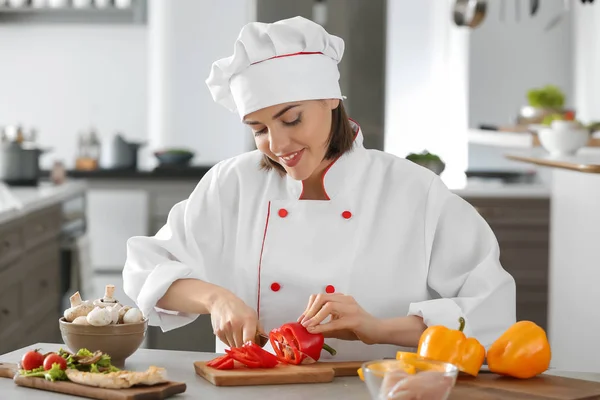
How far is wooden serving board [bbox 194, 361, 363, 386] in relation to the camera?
1.69 metres

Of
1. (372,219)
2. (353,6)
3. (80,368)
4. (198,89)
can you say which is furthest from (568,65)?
(80,368)

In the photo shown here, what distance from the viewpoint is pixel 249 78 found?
2.04 m

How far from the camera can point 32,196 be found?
500 centimetres

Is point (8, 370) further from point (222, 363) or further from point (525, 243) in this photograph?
point (525, 243)

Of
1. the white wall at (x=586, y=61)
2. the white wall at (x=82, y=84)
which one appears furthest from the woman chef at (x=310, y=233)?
the white wall at (x=586, y=61)

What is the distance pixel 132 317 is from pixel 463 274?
0.73 m

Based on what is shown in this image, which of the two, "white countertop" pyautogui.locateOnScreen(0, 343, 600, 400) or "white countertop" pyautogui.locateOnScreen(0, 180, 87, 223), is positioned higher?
"white countertop" pyautogui.locateOnScreen(0, 343, 600, 400)

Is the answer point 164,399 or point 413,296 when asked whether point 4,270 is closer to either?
point 413,296

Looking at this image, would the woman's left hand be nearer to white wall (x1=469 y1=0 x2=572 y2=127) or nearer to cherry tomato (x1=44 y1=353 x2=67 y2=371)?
cherry tomato (x1=44 y1=353 x2=67 y2=371)

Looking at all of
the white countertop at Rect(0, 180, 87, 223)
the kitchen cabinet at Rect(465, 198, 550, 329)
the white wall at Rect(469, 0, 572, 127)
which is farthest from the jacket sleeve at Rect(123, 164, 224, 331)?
the white wall at Rect(469, 0, 572, 127)

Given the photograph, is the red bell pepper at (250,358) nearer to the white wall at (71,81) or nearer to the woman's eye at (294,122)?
the woman's eye at (294,122)

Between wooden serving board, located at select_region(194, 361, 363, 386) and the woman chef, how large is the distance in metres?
0.16

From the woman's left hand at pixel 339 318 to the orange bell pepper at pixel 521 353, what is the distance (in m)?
0.27

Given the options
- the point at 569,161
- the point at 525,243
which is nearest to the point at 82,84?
the point at 525,243
